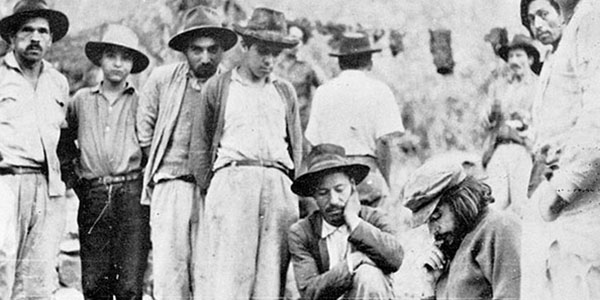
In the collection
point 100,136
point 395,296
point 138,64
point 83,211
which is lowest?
point 395,296

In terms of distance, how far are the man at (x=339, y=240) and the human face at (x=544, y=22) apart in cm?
165

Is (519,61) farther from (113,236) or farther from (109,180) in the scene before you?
(113,236)

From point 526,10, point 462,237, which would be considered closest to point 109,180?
point 462,237

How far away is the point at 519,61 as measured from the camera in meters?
8.56

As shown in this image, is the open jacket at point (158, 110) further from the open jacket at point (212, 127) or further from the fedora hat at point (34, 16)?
the fedora hat at point (34, 16)

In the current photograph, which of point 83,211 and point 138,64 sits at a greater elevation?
point 138,64

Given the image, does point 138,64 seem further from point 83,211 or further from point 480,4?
point 480,4

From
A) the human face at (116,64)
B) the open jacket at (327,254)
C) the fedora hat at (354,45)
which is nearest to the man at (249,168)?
the open jacket at (327,254)

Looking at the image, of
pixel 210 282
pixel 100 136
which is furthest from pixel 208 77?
pixel 210 282

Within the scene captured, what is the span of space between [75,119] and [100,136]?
0.75 ft

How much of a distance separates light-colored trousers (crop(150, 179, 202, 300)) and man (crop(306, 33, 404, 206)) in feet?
3.22

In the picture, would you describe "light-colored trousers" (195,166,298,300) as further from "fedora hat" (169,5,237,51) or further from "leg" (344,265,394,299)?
"fedora hat" (169,5,237,51)

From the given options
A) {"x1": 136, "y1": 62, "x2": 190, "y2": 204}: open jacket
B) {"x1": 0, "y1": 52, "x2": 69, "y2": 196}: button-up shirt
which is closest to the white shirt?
{"x1": 136, "y1": 62, "x2": 190, "y2": 204}: open jacket

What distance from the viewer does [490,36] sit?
28.1ft
